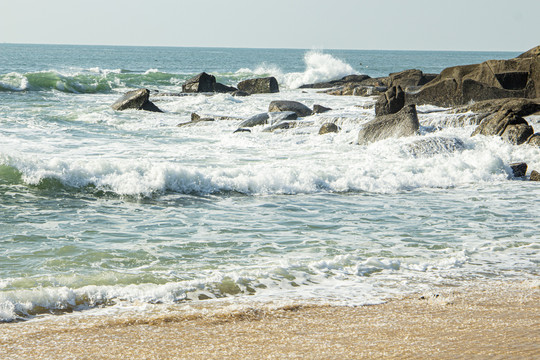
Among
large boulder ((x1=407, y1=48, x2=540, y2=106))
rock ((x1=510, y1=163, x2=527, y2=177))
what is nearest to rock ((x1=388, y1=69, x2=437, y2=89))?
large boulder ((x1=407, y1=48, x2=540, y2=106))

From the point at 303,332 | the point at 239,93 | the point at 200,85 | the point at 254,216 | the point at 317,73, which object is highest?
the point at 317,73

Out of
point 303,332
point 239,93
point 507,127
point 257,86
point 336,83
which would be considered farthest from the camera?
point 336,83

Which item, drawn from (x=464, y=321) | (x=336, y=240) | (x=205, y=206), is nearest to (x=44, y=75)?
(x=205, y=206)

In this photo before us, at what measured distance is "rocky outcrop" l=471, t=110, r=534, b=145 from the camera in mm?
14273

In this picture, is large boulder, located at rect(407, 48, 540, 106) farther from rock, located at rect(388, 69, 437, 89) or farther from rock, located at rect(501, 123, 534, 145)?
rock, located at rect(388, 69, 437, 89)

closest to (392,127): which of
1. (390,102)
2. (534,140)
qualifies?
(390,102)

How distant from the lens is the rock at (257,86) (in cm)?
3281

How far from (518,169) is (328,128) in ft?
20.0

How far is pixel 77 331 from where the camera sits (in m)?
4.18

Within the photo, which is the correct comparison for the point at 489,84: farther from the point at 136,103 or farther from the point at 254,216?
the point at 254,216

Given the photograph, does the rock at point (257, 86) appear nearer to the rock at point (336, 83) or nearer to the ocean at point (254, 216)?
the rock at point (336, 83)

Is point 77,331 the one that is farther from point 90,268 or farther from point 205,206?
point 205,206

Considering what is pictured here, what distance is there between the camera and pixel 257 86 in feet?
109

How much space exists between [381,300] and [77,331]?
2444 millimetres
